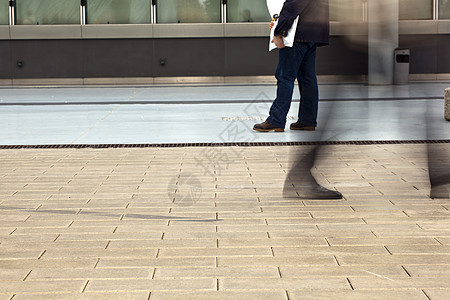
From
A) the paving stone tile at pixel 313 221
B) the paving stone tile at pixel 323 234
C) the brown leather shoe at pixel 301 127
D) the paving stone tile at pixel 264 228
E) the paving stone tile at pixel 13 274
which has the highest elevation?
the brown leather shoe at pixel 301 127

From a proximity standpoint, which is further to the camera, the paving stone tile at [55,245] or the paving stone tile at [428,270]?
the paving stone tile at [55,245]

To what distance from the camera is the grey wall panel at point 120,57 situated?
1930 centimetres

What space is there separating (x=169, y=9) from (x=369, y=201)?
630 inches

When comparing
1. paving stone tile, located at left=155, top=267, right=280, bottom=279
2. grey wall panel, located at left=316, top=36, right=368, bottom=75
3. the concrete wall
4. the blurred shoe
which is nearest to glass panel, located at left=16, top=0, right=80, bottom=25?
the concrete wall

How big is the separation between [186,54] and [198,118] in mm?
10300

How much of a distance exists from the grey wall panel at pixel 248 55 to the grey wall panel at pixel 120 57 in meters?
2.15

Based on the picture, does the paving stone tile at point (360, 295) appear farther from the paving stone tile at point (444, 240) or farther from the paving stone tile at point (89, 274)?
the paving stone tile at point (444, 240)

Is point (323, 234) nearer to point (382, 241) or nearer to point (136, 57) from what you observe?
point (382, 241)

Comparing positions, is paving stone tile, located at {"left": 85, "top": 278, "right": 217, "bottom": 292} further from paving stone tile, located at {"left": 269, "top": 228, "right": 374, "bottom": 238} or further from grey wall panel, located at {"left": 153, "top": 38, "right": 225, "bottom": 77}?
grey wall panel, located at {"left": 153, "top": 38, "right": 225, "bottom": 77}

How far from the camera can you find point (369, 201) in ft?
13.4

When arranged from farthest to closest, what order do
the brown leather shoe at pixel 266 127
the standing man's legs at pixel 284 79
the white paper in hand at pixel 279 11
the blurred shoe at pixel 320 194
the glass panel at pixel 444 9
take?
1. the glass panel at pixel 444 9
2. the brown leather shoe at pixel 266 127
3. the standing man's legs at pixel 284 79
4. the white paper in hand at pixel 279 11
5. the blurred shoe at pixel 320 194

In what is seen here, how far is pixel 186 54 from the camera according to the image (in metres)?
19.3

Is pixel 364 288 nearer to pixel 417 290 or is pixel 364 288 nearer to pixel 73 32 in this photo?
pixel 417 290

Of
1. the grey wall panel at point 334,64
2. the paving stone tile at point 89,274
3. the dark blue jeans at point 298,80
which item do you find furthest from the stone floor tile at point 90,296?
the grey wall panel at point 334,64
